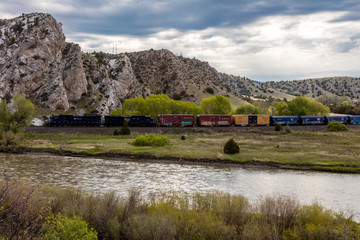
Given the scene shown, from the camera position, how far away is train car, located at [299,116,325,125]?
96.2m

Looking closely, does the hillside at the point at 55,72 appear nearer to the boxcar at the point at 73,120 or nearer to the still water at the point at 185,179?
the boxcar at the point at 73,120

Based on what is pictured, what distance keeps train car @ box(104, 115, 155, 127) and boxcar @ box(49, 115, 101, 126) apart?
9.66ft

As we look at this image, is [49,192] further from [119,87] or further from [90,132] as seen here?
[119,87]

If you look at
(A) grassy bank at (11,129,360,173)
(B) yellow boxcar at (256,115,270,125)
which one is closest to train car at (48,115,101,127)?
(A) grassy bank at (11,129,360,173)

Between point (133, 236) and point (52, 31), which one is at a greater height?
point (52, 31)

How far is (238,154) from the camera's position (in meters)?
45.4

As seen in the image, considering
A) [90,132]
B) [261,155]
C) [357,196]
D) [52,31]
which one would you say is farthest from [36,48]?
[357,196]

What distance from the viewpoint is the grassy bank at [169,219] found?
13.3 meters

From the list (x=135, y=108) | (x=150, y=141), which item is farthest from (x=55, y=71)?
(x=150, y=141)

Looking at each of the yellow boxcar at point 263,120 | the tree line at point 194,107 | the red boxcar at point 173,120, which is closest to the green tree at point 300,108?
the tree line at point 194,107

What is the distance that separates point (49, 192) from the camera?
747 inches

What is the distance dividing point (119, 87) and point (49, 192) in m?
112

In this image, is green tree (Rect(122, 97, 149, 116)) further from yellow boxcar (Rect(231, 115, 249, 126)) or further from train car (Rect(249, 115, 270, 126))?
train car (Rect(249, 115, 270, 126))

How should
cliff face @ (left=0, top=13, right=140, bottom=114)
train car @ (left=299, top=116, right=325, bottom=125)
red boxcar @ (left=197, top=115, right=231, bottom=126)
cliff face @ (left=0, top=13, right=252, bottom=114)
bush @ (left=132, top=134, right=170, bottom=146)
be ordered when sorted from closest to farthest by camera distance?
bush @ (left=132, top=134, right=170, bottom=146), red boxcar @ (left=197, top=115, right=231, bottom=126), train car @ (left=299, top=116, right=325, bottom=125), cliff face @ (left=0, top=13, right=140, bottom=114), cliff face @ (left=0, top=13, right=252, bottom=114)
